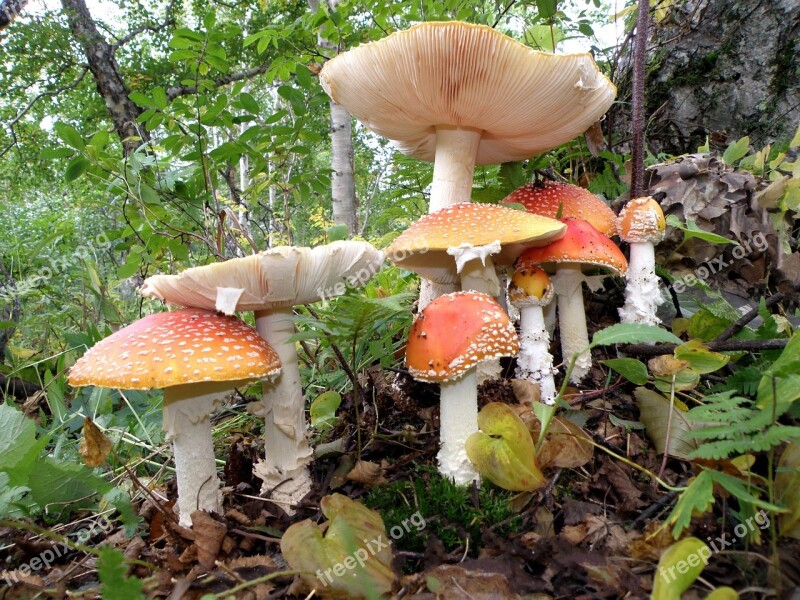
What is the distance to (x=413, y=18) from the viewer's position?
4.00 m

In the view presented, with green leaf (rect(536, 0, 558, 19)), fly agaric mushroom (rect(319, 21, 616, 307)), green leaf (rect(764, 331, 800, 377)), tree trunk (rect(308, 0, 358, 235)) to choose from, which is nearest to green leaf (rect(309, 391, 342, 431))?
fly agaric mushroom (rect(319, 21, 616, 307))

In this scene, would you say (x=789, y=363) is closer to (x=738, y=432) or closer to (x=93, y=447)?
(x=738, y=432)

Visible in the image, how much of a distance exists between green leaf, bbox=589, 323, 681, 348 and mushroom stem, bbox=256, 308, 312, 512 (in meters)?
1.38

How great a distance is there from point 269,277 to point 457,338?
0.81 metres

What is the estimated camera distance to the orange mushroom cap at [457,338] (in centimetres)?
185

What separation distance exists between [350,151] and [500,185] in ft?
15.5

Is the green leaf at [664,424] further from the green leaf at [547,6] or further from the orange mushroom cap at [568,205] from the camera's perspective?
the green leaf at [547,6]

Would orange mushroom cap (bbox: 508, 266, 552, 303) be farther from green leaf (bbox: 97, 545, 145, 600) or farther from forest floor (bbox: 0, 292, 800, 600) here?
green leaf (bbox: 97, 545, 145, 600)

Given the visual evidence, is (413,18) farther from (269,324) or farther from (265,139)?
(269,324)

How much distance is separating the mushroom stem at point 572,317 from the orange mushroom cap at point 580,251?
0.26 metres

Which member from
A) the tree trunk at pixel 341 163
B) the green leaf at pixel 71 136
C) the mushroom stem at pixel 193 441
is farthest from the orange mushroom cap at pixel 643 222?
the tree trunk at pixel 341 163

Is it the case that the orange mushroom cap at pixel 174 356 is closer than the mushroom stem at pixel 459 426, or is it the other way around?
the orange mushroom cap at pixel 174 356

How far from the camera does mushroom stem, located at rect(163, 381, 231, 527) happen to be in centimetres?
204

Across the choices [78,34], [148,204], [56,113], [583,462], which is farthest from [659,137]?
[56,113]
